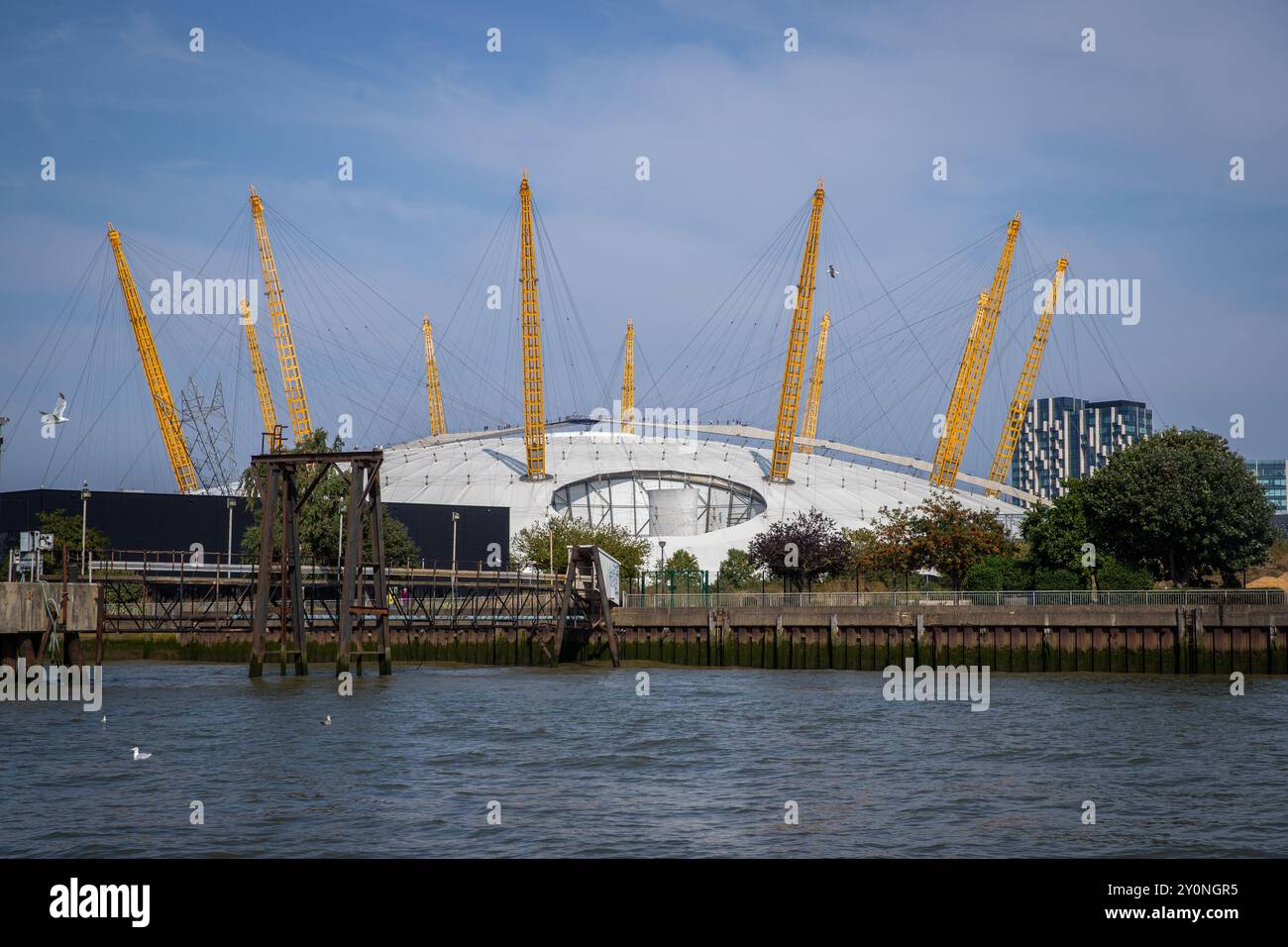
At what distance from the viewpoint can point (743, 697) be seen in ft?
158

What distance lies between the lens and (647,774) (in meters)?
29.6

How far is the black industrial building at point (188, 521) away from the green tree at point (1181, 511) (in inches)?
1911

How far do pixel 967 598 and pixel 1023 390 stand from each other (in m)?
69.1

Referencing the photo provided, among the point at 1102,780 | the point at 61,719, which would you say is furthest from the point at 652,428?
the point at 1102,780

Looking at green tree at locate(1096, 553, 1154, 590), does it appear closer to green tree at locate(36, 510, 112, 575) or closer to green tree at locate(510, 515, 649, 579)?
green tree at locate(510, 515, 649, 579)

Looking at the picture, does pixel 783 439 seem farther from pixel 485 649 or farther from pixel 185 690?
pixel 185 690

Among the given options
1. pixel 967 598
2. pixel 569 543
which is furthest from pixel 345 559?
pixel 569 543

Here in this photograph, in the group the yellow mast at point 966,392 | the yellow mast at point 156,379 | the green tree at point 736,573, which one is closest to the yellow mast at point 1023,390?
the yellow mast at point 966,392

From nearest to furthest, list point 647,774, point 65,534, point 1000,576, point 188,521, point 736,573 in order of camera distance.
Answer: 1. point 647,774
2. point 1000,576
3. point 65,534
4. point 736,573
5. point 188,521

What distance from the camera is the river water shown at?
22391mm

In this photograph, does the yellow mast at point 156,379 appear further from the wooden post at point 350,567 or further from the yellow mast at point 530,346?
the wooden post at point 350,567

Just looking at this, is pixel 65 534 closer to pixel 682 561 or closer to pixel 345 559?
pixel 682 561
